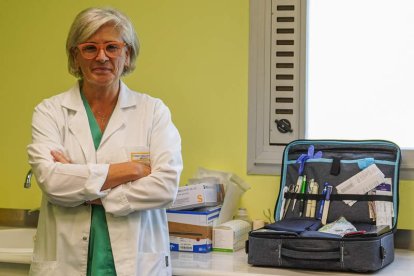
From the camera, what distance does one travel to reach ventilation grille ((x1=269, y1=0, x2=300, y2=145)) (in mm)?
2645

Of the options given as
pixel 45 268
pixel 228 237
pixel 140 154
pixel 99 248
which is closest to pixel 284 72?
pixel 228 237

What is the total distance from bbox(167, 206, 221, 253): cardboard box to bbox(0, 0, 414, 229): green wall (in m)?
0.30

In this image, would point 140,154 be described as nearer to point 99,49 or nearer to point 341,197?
point 99,49

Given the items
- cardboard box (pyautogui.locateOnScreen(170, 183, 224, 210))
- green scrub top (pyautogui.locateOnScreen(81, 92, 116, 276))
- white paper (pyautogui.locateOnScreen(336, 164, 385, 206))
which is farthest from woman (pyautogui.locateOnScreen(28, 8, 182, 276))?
white paper (pyautogui.locateOnScreen(336, 164, 385, 206))

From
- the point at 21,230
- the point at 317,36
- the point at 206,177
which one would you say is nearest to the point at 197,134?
the point at 206,177

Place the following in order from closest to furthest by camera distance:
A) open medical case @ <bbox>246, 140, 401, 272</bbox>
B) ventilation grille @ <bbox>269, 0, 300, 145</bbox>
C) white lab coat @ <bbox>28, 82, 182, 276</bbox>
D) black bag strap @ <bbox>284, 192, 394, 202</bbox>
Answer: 1. white lab coat @ <bbox>28, 82, 182, 276</bbox>
2. open medical case @ <bbox>246, 140, 401, 272</bbox>
3. black bag strap @ <bbox>284, 192, 394, 202</bbox>
4. ventilation grille @ <bbox>269, 0, 300, 145</bbox>

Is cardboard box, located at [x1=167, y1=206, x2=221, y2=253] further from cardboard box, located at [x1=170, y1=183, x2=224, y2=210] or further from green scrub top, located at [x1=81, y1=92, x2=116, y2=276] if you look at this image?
green scrub top, located at [x1=81, y1=92, x2=116, y2=276]

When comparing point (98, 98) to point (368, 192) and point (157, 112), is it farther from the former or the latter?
point (368, 192)

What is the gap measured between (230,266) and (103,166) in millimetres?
535

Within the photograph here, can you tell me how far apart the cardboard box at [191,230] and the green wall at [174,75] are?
11.9 inches

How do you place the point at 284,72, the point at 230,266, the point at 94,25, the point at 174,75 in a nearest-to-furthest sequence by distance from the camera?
the point at 94,25 → the point at 230,266 → the point at 284,72 → the point at 174,75

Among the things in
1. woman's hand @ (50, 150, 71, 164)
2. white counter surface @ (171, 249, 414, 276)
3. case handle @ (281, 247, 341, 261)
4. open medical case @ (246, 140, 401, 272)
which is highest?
woman's hand @ (50, 150, 71, 164)

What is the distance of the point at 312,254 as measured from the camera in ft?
6.82

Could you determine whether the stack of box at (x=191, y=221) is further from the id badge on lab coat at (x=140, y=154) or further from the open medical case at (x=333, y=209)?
Result: the id badge on lab coat at (x=140, y=154)
